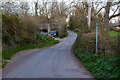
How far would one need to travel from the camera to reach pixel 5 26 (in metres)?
11.5

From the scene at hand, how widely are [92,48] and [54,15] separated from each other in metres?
25.8

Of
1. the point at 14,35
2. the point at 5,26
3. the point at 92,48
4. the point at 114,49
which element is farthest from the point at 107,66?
the point at 14,35

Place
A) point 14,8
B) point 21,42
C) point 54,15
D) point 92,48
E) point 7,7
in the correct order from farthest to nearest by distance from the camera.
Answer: point 54,15 < point 21,42 < point 14,8 < point 7,7 < point 92,48

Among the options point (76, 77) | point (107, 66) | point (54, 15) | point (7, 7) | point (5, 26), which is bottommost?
point (76, 77)

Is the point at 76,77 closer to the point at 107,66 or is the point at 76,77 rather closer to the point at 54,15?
the point at 107,66

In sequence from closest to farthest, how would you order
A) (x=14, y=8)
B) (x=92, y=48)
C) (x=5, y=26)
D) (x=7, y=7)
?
1. (x=92, y=48)
2. (x=5, y=26)
3. (x=7, y=7)
4. (x=14, y=8)

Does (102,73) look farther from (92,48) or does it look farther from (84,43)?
(84,43)

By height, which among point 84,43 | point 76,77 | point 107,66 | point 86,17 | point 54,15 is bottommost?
point 76,77

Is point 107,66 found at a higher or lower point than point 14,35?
lower

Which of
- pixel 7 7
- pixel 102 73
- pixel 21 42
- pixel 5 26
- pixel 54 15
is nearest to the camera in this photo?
pixel 102 73

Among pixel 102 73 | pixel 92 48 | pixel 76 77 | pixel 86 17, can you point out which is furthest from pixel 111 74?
pixel 86 17

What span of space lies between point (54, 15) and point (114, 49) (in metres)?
28.9

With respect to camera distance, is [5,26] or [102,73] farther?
[5,26]

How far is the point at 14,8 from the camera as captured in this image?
14.0 metres
